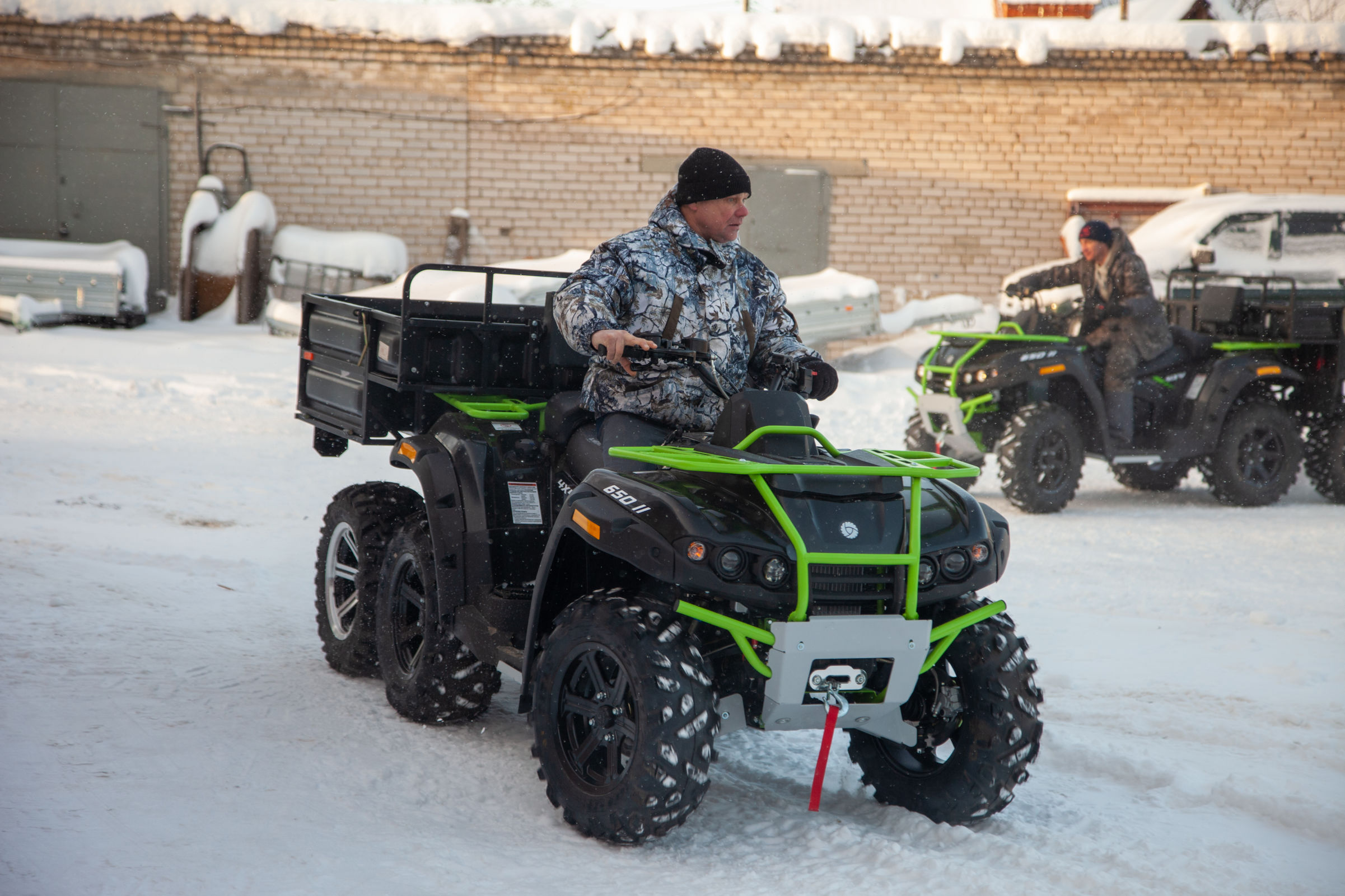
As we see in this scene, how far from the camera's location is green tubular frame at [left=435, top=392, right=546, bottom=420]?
387cm

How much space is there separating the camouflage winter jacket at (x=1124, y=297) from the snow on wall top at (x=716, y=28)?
8.36 metres

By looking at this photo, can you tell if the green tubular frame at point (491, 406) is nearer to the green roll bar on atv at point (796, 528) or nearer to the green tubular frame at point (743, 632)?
the green roll bar on atv at point (796, 528)

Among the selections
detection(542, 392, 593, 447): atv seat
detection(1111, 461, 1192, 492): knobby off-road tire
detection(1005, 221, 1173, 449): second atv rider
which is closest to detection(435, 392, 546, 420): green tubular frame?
detection(542, 392, 593, 447): atv seat

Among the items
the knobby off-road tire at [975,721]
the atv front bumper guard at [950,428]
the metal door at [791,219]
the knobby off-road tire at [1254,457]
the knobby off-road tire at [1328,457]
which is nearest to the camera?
the knobby off-road tire at [975,721]

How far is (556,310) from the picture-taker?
3.40 m

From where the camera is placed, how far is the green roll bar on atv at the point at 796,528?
2.65 m

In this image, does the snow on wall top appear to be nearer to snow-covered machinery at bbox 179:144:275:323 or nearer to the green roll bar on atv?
snow-covered machinery at bbox 179:144:275:323

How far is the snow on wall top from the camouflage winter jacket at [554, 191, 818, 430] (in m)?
13.1

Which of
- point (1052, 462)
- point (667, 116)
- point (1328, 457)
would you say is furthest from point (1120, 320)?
point (667, 116)

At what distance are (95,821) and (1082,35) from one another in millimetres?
15841

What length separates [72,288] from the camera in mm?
14117

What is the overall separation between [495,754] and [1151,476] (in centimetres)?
693

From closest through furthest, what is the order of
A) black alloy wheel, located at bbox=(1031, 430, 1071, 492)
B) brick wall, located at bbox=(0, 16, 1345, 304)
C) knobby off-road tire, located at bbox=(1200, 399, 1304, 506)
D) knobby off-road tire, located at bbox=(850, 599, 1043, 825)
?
knobby off-road tire, located at bbox=(850, 599, 1043, 825) → black alloy wheel, located at bbox=(1031, 430, 1071, 492) → knobby off-road tire, located at bbox=(1200, 399, 1304, 506) → brick wall, located at bbox=(0, 16, 1345, 304)

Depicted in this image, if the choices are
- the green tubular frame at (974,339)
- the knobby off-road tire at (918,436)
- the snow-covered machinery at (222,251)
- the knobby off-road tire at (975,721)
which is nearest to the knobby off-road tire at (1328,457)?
the green tubular frame at (974,339)
